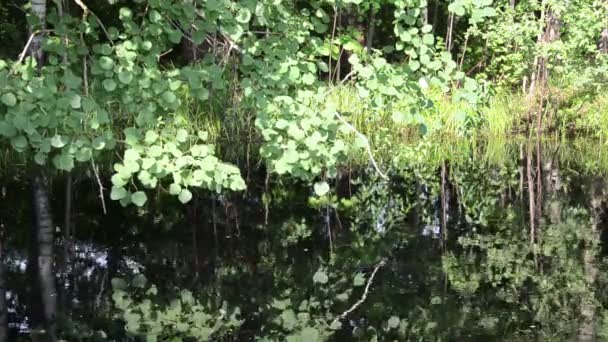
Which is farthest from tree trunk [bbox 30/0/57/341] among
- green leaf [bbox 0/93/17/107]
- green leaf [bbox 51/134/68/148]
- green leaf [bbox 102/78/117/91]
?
green leaf [bbox 51/134/68/148]

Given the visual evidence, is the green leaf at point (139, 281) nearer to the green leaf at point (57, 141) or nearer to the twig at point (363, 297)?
the twig at point (363, 297)

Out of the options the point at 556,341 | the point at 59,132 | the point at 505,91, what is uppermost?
the point at 505,91

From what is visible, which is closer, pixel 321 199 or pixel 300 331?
pixel 300 331

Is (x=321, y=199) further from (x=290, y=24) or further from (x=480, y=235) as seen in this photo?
(x=290, y=24)

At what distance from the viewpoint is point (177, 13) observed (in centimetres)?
354

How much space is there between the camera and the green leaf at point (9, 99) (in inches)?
122

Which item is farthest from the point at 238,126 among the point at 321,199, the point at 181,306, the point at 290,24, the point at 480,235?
the point at 290,24

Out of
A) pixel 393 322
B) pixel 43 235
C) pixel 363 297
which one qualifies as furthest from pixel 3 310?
pixel 393 322

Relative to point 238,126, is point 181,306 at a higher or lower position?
lower

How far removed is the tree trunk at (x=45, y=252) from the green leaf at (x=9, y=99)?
173cm

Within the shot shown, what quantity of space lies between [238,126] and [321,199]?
3.41 m

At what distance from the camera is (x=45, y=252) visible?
6.16 metres

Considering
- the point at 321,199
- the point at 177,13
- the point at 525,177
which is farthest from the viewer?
the point at 525,177

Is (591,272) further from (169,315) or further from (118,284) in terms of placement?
(118,284)
